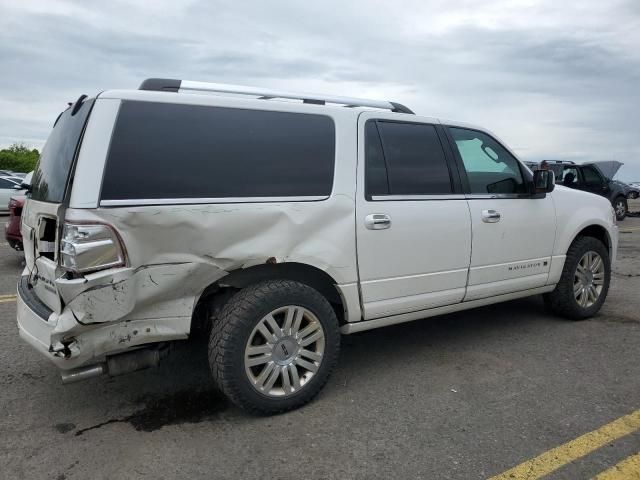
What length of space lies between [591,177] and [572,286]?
12716mm

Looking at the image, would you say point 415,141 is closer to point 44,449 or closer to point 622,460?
point 622,460

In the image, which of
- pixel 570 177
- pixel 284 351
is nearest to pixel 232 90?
pixel 284 351

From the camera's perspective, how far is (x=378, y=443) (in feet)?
9.55

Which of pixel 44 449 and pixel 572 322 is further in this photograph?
pixel 572 322

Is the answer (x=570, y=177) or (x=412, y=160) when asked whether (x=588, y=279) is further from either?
(x=570, y=177)

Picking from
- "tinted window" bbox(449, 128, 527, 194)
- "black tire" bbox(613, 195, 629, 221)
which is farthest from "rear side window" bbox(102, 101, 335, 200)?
"black tire" bbox(613, 195, 629, 221)

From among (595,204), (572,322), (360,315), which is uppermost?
(595,204)

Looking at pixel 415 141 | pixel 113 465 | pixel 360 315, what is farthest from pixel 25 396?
pixel 415 141

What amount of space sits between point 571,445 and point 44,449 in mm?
2762

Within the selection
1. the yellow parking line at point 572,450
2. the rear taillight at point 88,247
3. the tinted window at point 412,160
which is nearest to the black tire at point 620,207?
the tinted window at point 412,160

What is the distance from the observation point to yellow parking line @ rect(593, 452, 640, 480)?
2600mm

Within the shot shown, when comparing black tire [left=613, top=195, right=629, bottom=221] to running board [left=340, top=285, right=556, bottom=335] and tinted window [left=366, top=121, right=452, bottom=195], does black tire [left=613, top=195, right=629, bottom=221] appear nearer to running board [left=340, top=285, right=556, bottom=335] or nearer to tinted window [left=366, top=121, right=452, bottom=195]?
running board [left=340, top=285, right=556, bottom=335]

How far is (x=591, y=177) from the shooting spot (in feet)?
52.7

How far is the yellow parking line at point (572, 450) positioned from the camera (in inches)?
104
